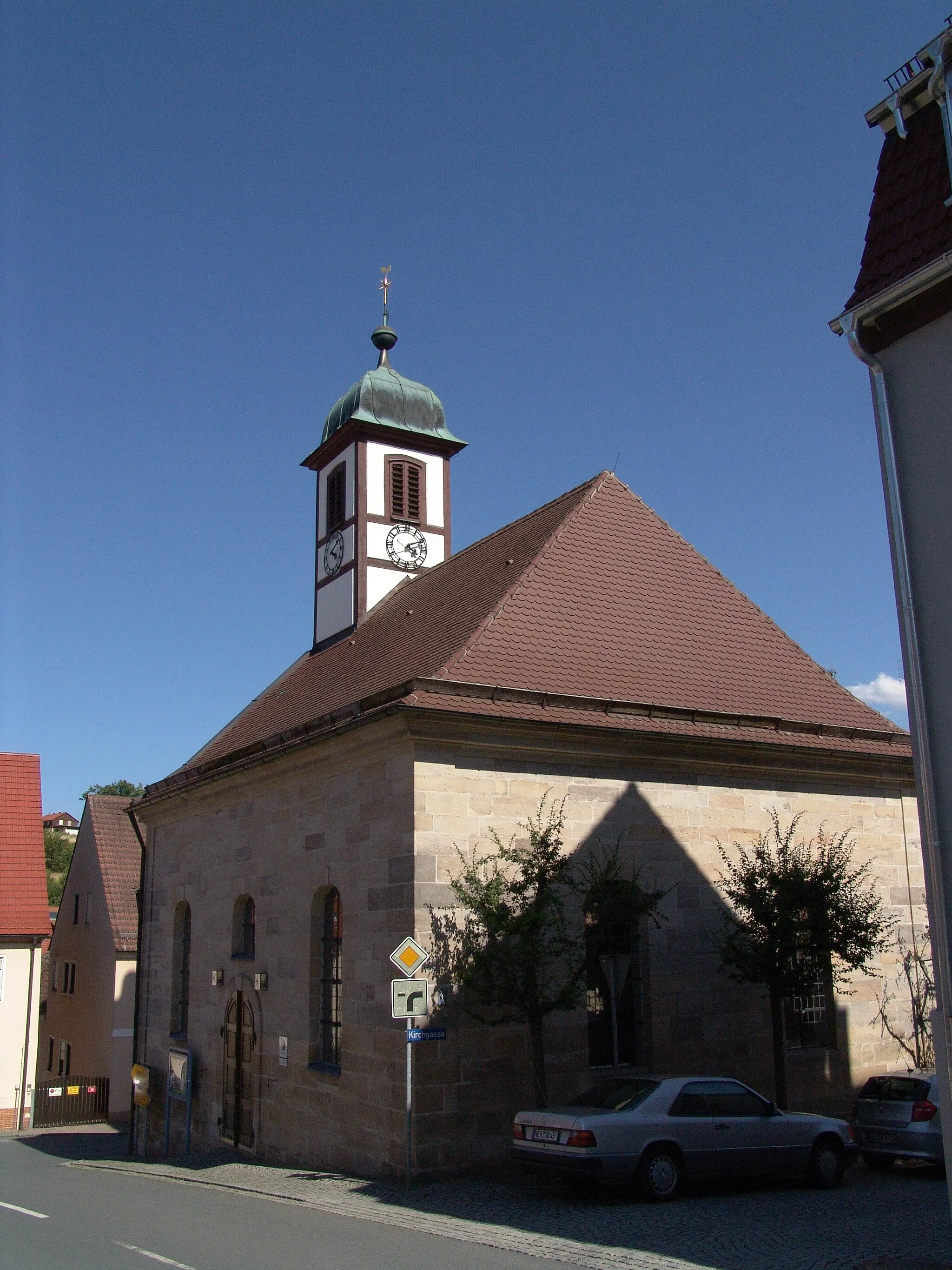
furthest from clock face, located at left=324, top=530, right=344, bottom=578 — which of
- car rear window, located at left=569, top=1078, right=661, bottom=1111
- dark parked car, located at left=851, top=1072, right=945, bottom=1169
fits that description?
dark parked car, located at left=851, top=1072, right=945, bottom=1169

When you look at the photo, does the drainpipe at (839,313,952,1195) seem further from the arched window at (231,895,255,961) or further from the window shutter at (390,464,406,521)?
the window shutter at (390,464,406,521)

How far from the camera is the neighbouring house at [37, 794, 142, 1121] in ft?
99.4

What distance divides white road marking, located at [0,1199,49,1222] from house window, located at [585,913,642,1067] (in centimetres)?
668

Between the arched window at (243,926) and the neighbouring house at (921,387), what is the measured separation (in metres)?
12.9

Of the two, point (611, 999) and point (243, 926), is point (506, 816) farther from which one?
point (243, 926)

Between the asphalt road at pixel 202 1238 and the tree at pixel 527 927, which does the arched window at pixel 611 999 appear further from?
the asphalt road at pixel 202 1238

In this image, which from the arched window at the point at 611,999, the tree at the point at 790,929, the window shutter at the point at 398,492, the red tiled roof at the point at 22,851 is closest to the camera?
the tree at the point at 790,929

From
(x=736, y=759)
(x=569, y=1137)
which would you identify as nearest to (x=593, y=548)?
(x=736, y=759)

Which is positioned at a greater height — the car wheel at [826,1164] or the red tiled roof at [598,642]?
the red tiled roof at [598,642]

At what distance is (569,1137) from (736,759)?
Answer: 705 cm

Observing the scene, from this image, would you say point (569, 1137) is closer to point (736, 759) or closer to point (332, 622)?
point (736, 759)

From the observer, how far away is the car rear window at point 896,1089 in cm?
1268

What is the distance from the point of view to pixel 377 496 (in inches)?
965

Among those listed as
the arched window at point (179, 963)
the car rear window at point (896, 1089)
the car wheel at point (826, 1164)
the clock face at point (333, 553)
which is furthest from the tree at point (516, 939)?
the clock face at point (333, 553)
